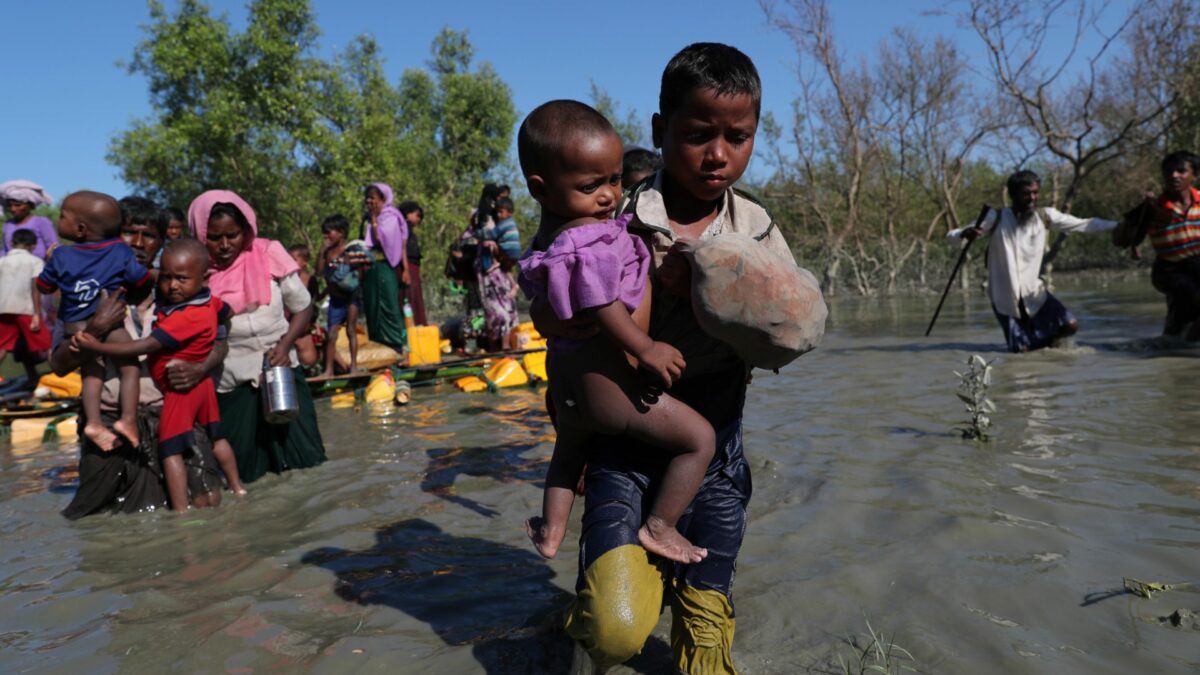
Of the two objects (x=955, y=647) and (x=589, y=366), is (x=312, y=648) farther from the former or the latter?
(x=955, y=647)

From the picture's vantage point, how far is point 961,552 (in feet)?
10.2

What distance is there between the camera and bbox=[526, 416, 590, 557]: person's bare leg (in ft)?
7.59

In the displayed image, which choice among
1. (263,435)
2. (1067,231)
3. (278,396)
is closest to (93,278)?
(278,396)

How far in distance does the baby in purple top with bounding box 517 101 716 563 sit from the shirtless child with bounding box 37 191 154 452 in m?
3.30

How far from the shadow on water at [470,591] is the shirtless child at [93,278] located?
5.39ft

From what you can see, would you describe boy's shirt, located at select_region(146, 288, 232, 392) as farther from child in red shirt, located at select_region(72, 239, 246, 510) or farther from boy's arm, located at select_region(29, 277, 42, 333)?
boy's arm, located at select_region(29, 277, 42, 333)

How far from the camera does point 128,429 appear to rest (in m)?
4.53

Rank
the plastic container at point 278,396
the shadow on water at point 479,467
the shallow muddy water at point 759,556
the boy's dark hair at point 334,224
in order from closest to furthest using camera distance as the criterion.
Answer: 1. the shallow muddy water at point 759,556
2. the shadow on water at point 479,467
3. the plastic container at point 278,396
4. the boy's dark hair at point 334,224

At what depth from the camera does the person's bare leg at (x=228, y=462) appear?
15.8 feet

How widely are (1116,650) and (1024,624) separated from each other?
245 mm

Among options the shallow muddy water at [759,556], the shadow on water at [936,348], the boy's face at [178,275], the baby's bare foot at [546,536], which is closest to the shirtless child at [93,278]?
the boy's face at [178,275]

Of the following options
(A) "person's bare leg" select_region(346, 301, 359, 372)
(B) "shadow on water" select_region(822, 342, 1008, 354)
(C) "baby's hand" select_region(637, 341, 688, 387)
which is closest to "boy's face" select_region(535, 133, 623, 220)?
(C) "baby's hand" select_region(637, 341, 688, 387)

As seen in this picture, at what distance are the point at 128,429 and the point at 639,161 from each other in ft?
10.1

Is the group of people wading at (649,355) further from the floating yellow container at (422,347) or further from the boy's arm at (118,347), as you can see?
the floating yellow container at (422,347)
